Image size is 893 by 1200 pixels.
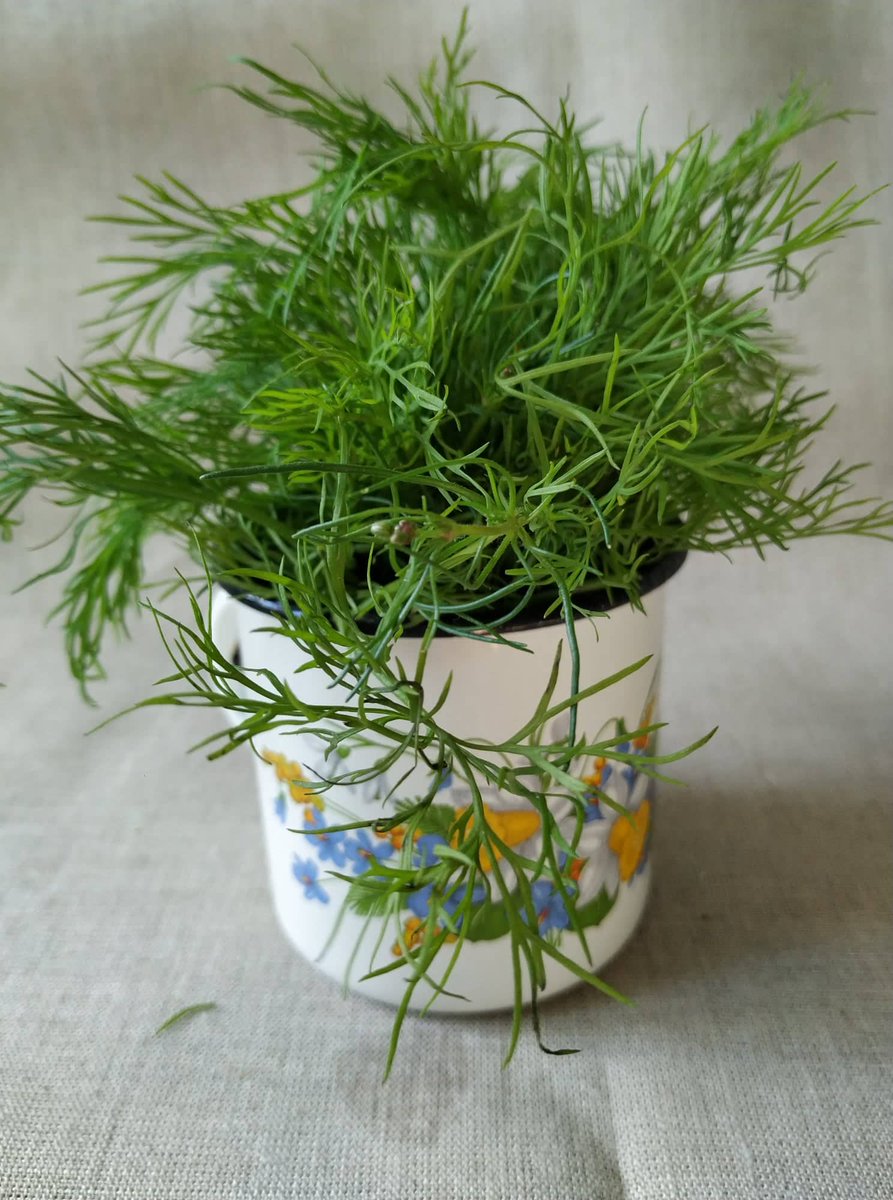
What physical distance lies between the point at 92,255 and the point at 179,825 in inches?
12.3

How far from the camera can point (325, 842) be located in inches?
10.0

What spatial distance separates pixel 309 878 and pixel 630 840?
79 millimetres

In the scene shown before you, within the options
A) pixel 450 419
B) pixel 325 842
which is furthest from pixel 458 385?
pixel 325 842

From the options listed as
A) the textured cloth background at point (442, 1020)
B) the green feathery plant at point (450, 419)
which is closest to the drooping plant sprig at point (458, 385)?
the green feathery plant at point (450, 419)

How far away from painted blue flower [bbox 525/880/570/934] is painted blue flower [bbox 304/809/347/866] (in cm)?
5

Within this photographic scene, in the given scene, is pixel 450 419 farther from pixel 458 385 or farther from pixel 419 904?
pixel 419 904

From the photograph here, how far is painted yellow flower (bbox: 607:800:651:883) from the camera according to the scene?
0.26 meters

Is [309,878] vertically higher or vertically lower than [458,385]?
lower

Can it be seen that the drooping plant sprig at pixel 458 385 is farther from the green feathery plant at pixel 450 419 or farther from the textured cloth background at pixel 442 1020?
the textured cloth background at pixel 442 1020

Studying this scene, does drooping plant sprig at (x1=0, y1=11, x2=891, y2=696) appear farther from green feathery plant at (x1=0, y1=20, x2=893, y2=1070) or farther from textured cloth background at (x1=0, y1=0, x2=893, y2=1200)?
textured cloth background at (x1=0, y1=0, x2=893, y2=1200)

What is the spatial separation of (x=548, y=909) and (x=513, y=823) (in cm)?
3

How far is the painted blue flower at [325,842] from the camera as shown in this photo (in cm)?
25

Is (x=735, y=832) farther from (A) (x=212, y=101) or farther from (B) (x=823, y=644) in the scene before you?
(A) (x=212, y=101)

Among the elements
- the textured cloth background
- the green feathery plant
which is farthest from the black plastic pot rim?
the textured cloth background
